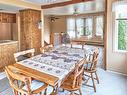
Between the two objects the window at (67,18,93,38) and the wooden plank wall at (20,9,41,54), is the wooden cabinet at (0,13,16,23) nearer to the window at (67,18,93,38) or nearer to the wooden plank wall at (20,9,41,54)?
the wooden plank wall at (20,9,41,54)

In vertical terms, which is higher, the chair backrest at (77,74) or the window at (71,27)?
the window at (71,27)

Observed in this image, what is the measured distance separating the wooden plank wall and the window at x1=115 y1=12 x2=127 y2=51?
3.33 metres

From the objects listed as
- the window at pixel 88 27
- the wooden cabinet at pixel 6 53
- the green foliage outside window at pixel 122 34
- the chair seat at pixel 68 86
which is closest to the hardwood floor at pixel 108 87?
the chair seat at pixel 68 86

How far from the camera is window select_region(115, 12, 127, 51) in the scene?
3848mm

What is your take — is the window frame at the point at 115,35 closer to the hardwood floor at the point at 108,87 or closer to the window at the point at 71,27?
the hardwood floor at the point at 108,87

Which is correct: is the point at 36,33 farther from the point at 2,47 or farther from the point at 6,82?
the point at 6,82

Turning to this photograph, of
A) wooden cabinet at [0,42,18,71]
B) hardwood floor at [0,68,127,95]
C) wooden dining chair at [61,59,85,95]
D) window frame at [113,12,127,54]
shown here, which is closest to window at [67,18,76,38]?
wooden cabinet at [0,42,18,71]

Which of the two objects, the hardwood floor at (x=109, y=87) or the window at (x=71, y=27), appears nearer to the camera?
the hardwood floor at (x=109, y=87)

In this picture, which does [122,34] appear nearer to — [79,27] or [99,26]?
[99,26]

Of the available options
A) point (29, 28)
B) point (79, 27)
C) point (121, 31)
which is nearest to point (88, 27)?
point (79, 27)

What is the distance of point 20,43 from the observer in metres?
5.82

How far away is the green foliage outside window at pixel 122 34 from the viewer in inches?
153

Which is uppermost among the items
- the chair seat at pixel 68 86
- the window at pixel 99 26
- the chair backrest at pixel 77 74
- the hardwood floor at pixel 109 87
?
the window at pixel 99 26

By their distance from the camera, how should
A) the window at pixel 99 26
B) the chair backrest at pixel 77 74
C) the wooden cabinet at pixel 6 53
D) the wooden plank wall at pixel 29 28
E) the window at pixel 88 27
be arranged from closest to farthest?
the chair backrest at pixel 77 74
the wooden cabinet at pixel 6 53
the wooden plank wall at pixel 29 28
the window at pixel 99 26
the window at pixel 88 27
